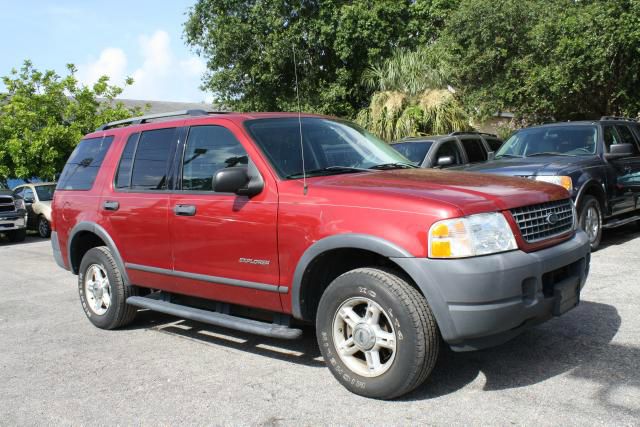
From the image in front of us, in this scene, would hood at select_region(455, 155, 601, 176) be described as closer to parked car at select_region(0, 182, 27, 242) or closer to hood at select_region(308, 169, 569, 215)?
hood at select_region(308, 169, 569, 215)

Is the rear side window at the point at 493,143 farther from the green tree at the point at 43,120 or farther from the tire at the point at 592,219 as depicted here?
the green tree at the point at 43,120

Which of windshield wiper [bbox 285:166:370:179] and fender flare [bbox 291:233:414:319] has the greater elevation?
windshield wiper [bbox 285:166:370:179]

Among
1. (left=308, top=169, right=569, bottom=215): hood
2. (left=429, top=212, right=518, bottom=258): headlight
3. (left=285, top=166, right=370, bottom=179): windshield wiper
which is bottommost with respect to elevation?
(left=429, top=212, right=518, bottom=258): headlight

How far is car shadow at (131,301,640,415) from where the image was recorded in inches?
158

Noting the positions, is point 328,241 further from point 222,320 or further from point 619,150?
point 619,150

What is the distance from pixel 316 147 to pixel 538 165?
464cm

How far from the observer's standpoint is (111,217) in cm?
561

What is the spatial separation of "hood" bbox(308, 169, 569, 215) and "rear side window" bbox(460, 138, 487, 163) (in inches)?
270

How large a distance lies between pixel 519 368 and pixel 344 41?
2062 cm

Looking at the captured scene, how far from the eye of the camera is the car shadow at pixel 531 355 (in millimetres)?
4016

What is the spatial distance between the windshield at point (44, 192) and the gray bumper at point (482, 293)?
16183mm

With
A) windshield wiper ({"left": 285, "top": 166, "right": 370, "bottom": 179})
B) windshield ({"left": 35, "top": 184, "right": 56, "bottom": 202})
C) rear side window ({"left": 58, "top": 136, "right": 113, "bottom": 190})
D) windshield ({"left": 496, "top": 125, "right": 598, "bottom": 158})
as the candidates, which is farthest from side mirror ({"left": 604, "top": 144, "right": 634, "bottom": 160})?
windshield ({"left": 35, "top": 184, "right": 56, "bottom": 202})

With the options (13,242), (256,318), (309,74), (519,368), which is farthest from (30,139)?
(519,368)

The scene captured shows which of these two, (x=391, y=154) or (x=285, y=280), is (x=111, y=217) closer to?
(x=285, y=280)
